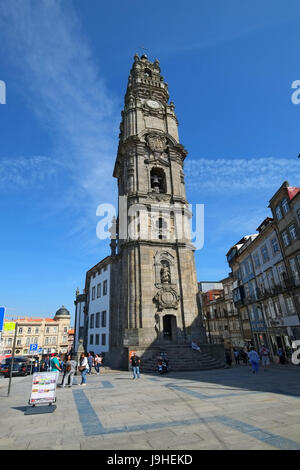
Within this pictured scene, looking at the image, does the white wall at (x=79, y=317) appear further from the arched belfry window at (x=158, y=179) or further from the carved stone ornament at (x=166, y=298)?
the arched belfry window at (x=158, y=179)

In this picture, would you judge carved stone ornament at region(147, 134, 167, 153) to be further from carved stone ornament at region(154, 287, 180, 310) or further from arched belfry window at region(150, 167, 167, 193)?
carved stone ornament at region(154, 287, 180, 310)

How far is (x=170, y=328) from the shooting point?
1072 inches

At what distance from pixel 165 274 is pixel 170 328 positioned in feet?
19.6

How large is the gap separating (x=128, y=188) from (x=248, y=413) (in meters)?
25.3

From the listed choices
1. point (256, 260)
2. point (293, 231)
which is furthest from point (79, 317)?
point (293, 231)

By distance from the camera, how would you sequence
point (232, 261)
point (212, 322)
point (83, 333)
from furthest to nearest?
point (212, 322), point (83, 333), point (232, 261)

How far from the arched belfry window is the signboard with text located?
81.7 ft

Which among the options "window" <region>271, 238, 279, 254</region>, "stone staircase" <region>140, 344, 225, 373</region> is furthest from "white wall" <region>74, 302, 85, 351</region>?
"window" <region>271, 238, 279, 254</region>

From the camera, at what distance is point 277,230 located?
2594cm

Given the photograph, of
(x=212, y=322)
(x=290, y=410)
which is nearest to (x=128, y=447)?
(x=290, y=410)

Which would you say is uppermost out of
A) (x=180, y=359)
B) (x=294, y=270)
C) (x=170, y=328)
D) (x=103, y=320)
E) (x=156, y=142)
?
(x=156, y=142)

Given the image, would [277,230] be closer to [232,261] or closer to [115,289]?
[232,261]

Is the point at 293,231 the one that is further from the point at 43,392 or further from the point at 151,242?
the point at 43,392

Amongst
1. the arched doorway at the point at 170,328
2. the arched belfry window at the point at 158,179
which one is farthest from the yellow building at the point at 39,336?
the arched belfry window at the point at 158,179
